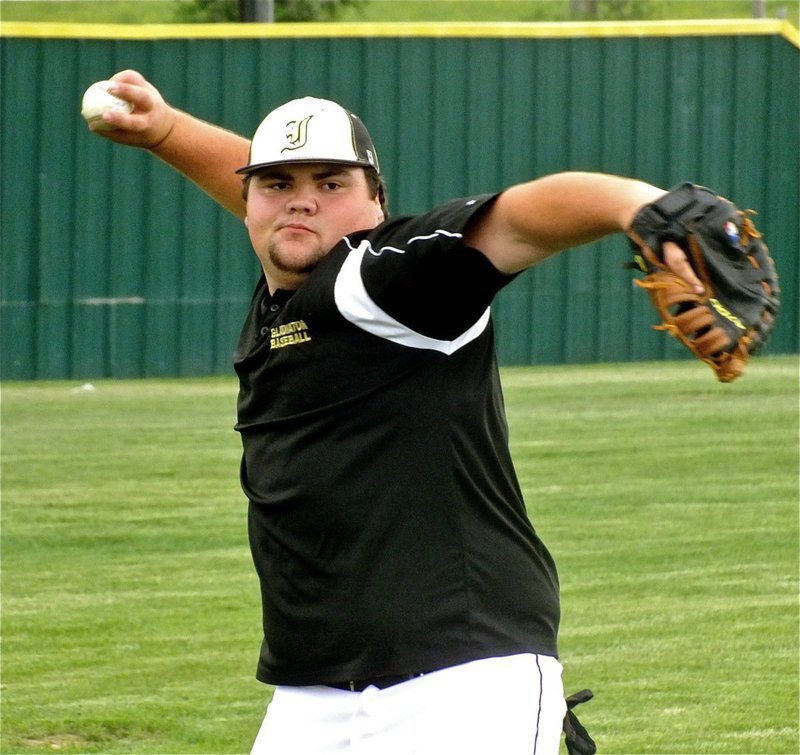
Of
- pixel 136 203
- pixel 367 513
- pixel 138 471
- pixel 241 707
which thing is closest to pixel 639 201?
pixel 367 513

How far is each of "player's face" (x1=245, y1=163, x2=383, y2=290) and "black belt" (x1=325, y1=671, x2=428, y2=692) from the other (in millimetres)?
920

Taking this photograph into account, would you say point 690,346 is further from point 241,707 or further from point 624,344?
point 624,344

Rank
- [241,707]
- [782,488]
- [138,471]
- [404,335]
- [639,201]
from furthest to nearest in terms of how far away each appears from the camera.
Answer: [138,471] → [782,488] → [241,707] → [404,335] → [639,201]

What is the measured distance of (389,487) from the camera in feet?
12.1

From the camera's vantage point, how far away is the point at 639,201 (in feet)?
10.3

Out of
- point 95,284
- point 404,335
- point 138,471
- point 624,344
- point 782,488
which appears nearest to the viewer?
point 404,335

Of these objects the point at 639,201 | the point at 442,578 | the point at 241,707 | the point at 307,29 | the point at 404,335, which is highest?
the point at 307,29

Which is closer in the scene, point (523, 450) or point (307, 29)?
point (523, 450)

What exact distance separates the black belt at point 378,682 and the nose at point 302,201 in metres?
1.05

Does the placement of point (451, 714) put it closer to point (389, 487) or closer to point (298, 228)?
point (389, 487)

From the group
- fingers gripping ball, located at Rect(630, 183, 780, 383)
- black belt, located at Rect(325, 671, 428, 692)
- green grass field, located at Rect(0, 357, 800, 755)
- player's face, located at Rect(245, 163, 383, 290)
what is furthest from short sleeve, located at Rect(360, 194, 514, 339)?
green grass field, located at Rect(0, 357, 800, 755)

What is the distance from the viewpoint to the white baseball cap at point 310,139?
3893 millimetres

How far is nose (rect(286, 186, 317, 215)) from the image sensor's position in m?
3.88

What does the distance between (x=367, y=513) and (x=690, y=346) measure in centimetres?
90
